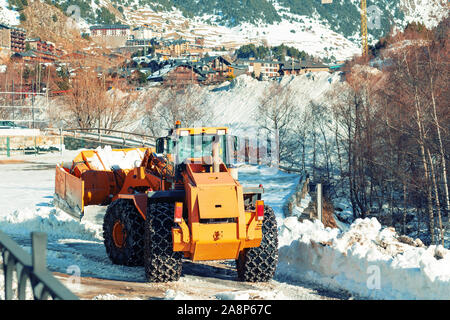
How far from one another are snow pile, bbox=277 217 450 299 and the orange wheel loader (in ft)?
3.24

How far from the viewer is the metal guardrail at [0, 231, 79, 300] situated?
12.3ft

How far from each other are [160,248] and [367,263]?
3.33 m

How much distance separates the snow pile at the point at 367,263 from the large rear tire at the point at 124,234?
261 centimetres

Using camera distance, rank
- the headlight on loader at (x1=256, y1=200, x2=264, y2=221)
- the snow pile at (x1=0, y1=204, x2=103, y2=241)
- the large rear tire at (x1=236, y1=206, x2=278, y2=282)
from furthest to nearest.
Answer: the snow pile at (x1=0, y1=204, x2=103, y2=241) → the large rear tire at (x1=236, y1=206, x2=278, y2=282) → the headlight on loader at (x1=256, y1=200, x2=264, y2=221)

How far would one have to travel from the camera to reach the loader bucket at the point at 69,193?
14.7m

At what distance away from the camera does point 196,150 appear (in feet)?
35.8

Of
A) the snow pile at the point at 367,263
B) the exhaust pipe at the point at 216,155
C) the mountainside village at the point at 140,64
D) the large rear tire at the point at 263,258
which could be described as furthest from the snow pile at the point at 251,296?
the mountainside village at the point at 140,64

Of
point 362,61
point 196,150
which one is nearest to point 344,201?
point 362,61

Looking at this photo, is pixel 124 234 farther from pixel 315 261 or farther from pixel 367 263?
pixel 367 263

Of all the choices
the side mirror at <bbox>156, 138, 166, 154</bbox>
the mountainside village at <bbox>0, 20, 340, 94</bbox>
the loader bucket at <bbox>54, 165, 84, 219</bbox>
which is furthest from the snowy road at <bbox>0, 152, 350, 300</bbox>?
the mountainside village at <bbox>0, 20, 340, 94</bbox>

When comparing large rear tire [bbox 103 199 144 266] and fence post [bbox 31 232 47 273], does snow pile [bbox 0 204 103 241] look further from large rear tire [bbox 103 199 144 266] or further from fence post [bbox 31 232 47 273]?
fence post [bbox 31 232 47 273]

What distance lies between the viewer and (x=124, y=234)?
36.9ft
